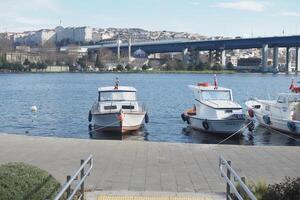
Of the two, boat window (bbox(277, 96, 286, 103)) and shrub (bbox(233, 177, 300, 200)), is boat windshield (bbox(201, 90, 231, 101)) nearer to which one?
boat window (bbox(277, 96, 286, 103))

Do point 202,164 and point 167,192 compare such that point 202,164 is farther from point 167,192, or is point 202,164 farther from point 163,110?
point 163,110

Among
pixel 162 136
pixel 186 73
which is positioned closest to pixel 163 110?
pixel 162 136

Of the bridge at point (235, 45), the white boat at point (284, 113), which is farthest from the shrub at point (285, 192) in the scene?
the bridge at point (235, 45)

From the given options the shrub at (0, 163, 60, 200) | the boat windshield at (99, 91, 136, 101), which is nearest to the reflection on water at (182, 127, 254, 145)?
the boat windshield at (99, 91, 136, 101)

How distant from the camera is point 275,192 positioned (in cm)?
848

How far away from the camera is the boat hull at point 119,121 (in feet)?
107

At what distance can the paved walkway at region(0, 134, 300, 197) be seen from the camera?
39.9ft

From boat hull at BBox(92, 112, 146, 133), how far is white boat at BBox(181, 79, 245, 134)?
11.7ft

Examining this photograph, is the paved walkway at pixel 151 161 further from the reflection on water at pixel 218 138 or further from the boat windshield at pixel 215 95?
the boat windshield at pixel 215 95

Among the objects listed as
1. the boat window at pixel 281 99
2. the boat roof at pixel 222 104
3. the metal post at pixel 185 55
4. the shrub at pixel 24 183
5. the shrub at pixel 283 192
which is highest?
the metal post at pixel 185 55

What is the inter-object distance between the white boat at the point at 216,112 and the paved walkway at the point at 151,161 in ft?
44.3

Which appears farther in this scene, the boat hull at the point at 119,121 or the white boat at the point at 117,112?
the white boat at the point at 117,112

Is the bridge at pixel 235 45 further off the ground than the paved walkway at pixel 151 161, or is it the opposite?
the bridge at pixel 235 45

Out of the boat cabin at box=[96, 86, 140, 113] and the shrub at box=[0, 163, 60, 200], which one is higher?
the shrub at box=[0, 163, 60, 200]
